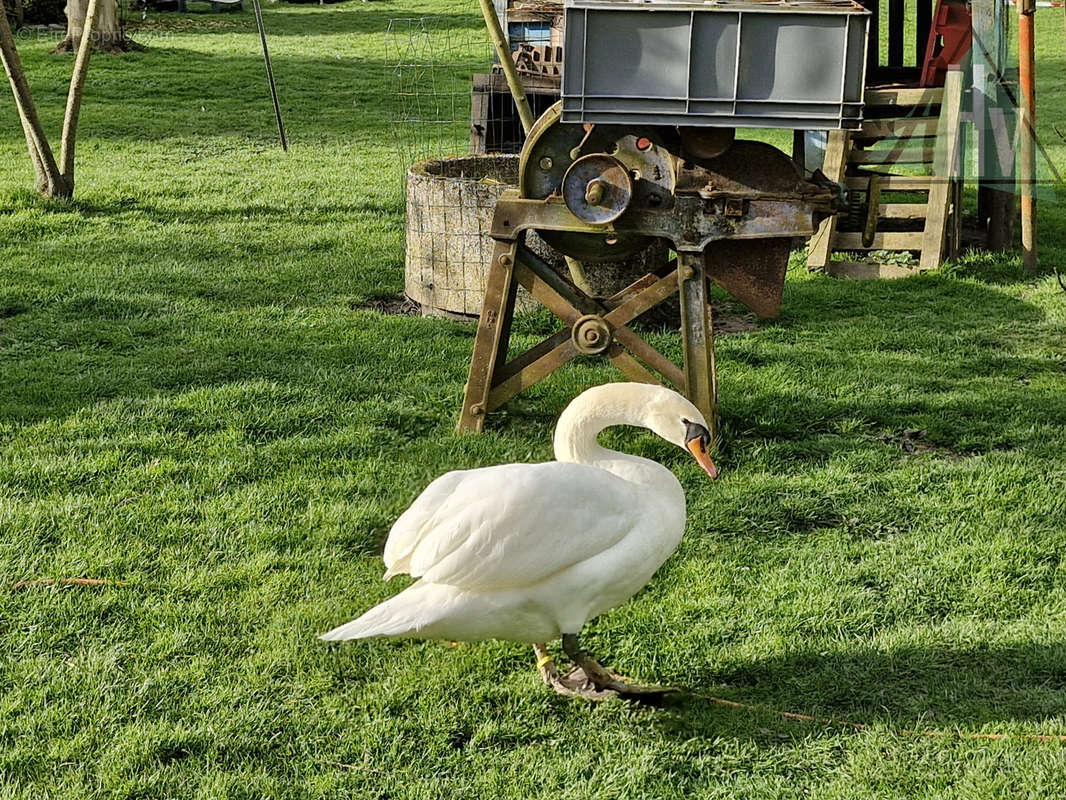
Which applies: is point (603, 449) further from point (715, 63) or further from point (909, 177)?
point (909, 177)

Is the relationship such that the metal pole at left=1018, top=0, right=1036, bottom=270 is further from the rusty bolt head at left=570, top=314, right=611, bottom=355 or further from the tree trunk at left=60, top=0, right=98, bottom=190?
the tree trunk at left=60, top=0, right=98, bottom=190

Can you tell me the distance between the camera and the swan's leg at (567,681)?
4055 mm

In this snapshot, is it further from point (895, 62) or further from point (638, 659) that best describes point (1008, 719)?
point (895, 62)

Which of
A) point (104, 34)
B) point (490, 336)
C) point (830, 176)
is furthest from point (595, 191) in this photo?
point (104, 34)

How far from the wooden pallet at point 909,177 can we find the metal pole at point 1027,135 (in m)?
0.54

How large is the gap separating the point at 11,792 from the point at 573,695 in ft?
5.88

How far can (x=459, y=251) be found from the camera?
8.12 metres

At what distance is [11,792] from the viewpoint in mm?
3508

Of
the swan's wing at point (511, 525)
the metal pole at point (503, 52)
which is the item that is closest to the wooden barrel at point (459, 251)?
the metal pole at point (503, 52)

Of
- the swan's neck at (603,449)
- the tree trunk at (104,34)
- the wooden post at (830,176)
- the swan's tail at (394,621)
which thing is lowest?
the swan's tail at (394,621)

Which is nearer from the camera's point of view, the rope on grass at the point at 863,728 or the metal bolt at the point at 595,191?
the rope on grass at the point at 863,728

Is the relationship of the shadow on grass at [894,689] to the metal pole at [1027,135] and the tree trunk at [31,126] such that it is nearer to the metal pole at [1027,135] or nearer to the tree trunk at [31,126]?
the metal pole at [1027,135]

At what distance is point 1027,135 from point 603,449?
668 cm

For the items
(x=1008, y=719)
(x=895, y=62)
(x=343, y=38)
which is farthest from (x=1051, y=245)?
(x=343, y=38)
